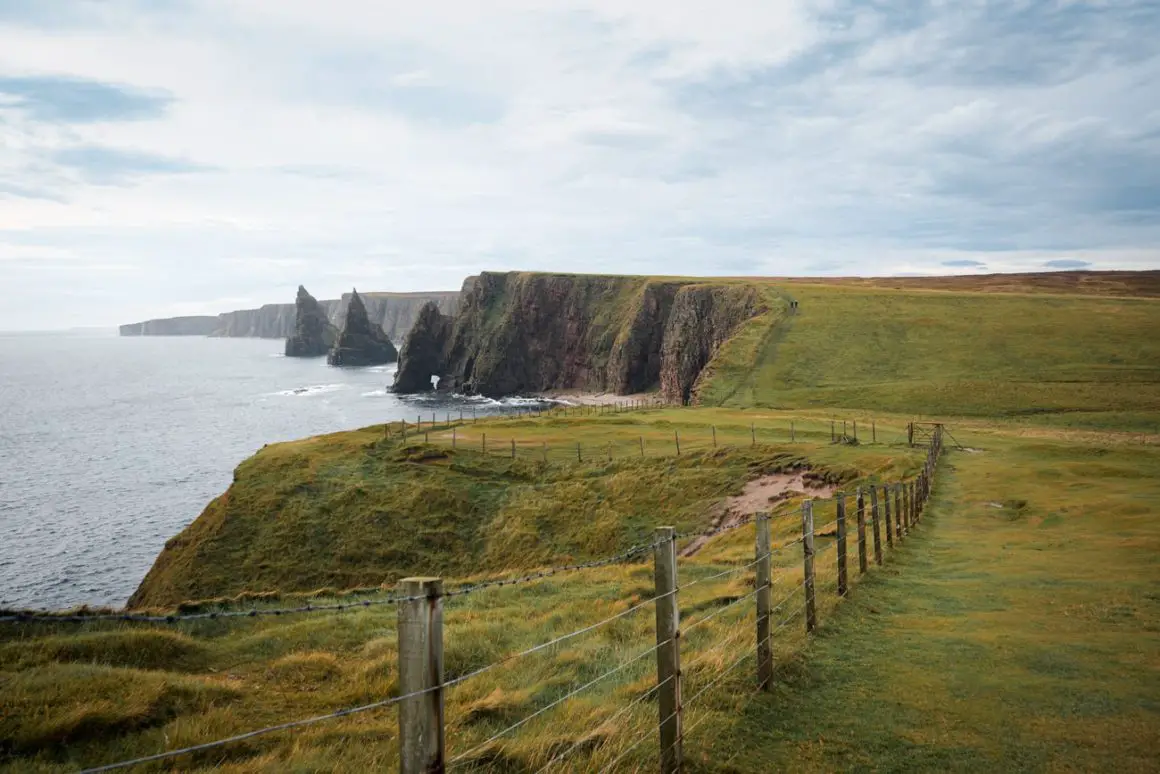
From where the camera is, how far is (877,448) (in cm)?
4672

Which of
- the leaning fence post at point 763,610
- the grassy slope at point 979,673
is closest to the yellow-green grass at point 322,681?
the leaning fence post at point 763,610

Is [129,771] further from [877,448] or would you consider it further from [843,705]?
[877,448]

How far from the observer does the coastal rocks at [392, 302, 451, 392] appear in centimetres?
17474

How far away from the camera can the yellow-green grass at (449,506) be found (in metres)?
43.1

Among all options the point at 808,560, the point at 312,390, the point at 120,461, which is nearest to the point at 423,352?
the point at 312,390

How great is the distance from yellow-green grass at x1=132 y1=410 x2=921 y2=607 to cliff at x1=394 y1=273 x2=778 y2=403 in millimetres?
91818

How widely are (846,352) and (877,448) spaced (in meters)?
55.6

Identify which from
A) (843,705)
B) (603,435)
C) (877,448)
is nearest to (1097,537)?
(843,705)

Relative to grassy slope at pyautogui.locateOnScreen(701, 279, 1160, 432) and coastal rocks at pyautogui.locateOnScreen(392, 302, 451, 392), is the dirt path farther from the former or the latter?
coastal rocks at pyautogui.locateOnScreen(392, 302, 451, 392)

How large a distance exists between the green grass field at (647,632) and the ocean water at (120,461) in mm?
7255

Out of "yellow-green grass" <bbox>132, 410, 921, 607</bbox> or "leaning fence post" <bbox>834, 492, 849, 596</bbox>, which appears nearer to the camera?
"leaning fence post" <bbox>834, 492, 849, 596</bbox>

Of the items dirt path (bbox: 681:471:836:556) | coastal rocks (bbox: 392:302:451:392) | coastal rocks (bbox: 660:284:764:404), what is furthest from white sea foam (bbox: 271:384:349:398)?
dirt path (bbox: 681:471:836:556)

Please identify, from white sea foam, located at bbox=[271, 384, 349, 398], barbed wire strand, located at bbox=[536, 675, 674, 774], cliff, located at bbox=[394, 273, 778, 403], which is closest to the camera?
barbed wire strand, located at bbox=[536, 675, 674, 774]

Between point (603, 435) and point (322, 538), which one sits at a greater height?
point (603, 435)
